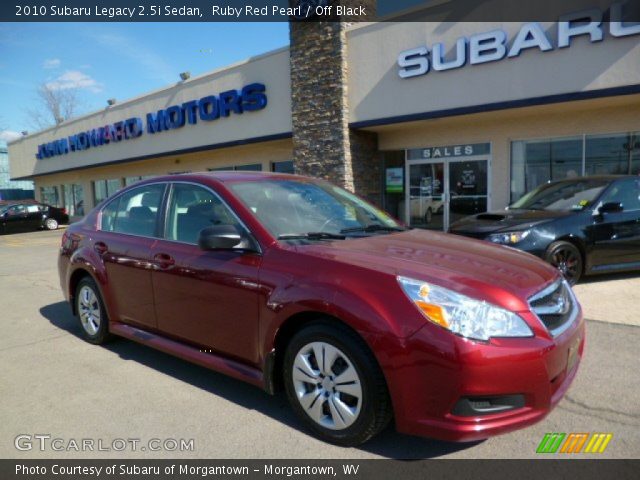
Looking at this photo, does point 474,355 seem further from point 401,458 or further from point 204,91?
point 204,91

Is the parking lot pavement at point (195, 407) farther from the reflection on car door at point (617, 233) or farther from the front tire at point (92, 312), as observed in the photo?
the reflection on car door at point (617, 233)

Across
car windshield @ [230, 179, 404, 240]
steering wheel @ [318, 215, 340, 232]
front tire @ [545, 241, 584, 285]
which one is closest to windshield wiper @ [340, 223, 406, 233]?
car windshield @ [230, 179, 404, 240]

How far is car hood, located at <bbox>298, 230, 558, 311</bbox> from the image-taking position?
8.41ft

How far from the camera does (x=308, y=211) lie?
3.66 m

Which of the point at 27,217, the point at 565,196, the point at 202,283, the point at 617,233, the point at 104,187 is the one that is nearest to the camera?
the point at 202,283

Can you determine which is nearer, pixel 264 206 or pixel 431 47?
pixel 264 206

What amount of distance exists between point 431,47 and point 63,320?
9726 mm

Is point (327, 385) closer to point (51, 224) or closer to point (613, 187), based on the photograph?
point (613, 187)

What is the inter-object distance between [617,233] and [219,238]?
6.02 meters

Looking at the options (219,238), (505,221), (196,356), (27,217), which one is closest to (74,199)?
(27,217)

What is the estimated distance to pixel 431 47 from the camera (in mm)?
11320

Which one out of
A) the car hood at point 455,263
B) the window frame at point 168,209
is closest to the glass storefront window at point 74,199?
the window frame at point 168,209

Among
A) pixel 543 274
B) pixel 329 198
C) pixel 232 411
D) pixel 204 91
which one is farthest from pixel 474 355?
pixel 204 91

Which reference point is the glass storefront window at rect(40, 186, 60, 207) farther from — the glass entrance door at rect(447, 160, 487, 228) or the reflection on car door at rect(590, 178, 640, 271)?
the reflection on car door at rect(590, 178, 640, 271)
